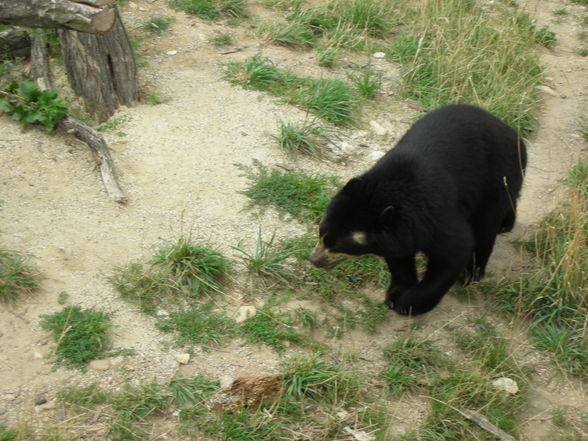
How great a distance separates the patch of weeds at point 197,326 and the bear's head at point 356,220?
850 millimetres

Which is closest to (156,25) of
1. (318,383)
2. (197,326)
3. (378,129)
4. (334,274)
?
(378,129)

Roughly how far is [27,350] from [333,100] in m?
3.82

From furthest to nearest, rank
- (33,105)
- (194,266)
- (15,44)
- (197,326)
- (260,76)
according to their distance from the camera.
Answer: (260,76) < (15,44) < (33,105) < (194,266) < (197,326)

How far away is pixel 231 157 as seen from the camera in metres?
6.27

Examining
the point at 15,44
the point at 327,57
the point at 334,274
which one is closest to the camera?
the point at 334,274

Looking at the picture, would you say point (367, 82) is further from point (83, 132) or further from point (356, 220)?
point (356, 220)

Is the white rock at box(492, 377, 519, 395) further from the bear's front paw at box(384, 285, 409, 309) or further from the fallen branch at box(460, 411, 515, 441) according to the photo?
the bear's front paw at box(384, 285, 409, 309)

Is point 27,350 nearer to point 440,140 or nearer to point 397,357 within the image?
point 397,357

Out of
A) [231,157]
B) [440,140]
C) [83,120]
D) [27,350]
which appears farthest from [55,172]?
[440,140]

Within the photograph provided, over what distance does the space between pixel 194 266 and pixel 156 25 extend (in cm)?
377

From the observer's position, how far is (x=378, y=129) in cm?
698

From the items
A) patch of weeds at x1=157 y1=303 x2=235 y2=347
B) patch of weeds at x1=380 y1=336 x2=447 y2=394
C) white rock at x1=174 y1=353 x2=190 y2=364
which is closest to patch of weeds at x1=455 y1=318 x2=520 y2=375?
patch of weeds at x1=380 y1=336 x2=447 y2=394

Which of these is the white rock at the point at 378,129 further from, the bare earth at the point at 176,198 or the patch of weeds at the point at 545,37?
the patch of weeds at the point at 545,37

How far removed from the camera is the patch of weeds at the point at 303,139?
642 centimetres
